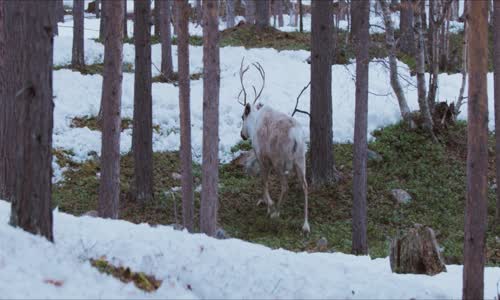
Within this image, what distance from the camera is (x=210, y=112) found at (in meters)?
9.00

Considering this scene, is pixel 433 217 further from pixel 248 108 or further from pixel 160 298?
pixel 160 298

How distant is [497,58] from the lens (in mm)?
13453

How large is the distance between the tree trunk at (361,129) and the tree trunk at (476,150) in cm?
350

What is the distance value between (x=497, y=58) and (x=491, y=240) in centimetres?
353

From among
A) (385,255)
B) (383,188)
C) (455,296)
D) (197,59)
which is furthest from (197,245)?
(197,59)

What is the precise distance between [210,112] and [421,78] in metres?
9.55

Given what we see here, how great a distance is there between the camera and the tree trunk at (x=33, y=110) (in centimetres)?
623

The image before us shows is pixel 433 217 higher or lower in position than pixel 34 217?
lower

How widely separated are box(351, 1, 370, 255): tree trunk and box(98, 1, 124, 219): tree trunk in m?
3.41

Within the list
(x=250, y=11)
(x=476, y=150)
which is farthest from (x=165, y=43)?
(x=476, y=150)

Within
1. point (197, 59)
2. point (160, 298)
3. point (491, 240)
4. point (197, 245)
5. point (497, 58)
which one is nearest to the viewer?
point (160, 298)

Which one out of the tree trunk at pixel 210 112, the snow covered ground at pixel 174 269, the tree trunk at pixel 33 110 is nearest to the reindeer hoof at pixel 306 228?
the tree trunk at pixel 210 112

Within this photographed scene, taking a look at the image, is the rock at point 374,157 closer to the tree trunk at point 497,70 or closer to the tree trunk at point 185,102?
the tree trunk at point 497,70

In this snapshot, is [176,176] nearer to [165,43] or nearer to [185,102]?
[185,102]
